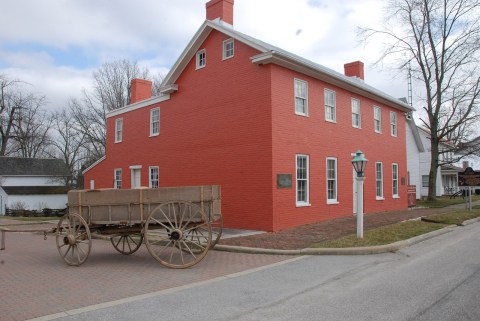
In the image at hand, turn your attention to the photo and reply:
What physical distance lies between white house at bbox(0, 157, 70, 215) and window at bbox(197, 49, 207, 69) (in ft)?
109

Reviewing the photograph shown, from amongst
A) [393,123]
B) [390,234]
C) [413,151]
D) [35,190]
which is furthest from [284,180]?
[35,190]

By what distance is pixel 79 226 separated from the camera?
9641mm

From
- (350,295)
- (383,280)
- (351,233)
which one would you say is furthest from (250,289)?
(351,233)

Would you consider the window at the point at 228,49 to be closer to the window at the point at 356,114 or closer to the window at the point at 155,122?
the window at the point at 155,122

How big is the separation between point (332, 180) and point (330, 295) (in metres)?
11.8

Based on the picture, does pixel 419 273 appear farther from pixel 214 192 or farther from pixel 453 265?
pixel 214 192

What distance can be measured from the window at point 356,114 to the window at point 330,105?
1.98 metres

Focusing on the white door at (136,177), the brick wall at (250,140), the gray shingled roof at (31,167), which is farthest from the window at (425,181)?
the gray shingled roof at (31,167)

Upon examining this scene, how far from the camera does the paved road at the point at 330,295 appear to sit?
5.64 m

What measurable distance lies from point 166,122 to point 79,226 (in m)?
10.7

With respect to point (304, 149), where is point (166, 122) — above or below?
above

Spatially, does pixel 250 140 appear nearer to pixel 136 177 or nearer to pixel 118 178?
pixel 136 177

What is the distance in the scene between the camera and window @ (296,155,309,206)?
1614 centimetres

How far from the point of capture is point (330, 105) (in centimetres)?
1823
